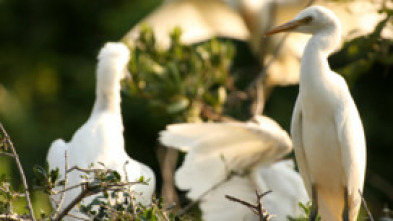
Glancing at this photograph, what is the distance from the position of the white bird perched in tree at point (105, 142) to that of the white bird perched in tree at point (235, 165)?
0.26 m

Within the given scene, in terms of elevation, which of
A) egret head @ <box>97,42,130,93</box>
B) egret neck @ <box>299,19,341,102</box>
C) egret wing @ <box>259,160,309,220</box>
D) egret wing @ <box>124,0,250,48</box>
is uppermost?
egret wing @ <box>124,0,250,48</box>

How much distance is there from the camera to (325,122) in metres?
3.15

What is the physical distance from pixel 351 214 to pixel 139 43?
1744mm

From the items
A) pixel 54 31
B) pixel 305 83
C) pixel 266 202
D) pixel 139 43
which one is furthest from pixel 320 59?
pixel 54 31

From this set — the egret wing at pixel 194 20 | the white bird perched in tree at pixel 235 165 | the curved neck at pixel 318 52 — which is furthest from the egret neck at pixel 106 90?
the egret wing at pixel 194 20

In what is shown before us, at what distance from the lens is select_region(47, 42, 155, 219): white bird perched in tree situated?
3162 millimetres

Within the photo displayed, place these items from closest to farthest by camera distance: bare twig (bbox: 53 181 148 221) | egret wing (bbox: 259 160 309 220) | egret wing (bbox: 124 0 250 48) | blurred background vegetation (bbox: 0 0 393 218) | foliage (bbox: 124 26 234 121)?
1. bare twig (bbox: 53 181 148 221)
2. egret wing (bbox: 259 160 309 220)
3. foliage (bbox: 124 26 234 121)
4. blurred background vegetation (bbox: 0 0 393 218)
5. egret wing (bbox: 124 0 250 48)

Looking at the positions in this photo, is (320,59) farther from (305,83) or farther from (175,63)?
(175,63)

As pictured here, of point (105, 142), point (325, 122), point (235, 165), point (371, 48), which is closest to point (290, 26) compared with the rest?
point (325, 122)

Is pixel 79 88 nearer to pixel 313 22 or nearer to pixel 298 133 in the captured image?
pixel 298 133

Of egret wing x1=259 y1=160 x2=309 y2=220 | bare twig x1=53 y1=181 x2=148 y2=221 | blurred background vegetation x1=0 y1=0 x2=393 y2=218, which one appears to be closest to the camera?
bare twig x1=53 y1=181 x2=148 y2=221

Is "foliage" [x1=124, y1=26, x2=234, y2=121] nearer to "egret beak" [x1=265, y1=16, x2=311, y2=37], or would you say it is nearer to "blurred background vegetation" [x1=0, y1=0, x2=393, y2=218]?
"blurred background vegetation" [x1=0, y1=0, x2=393, y2=218]

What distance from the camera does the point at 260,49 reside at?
5891 millimetres

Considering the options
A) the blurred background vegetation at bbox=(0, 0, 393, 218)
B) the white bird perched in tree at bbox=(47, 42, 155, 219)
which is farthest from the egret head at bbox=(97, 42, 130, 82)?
the blurred background vegetation at bbox=(0, 0, 393, 218)
